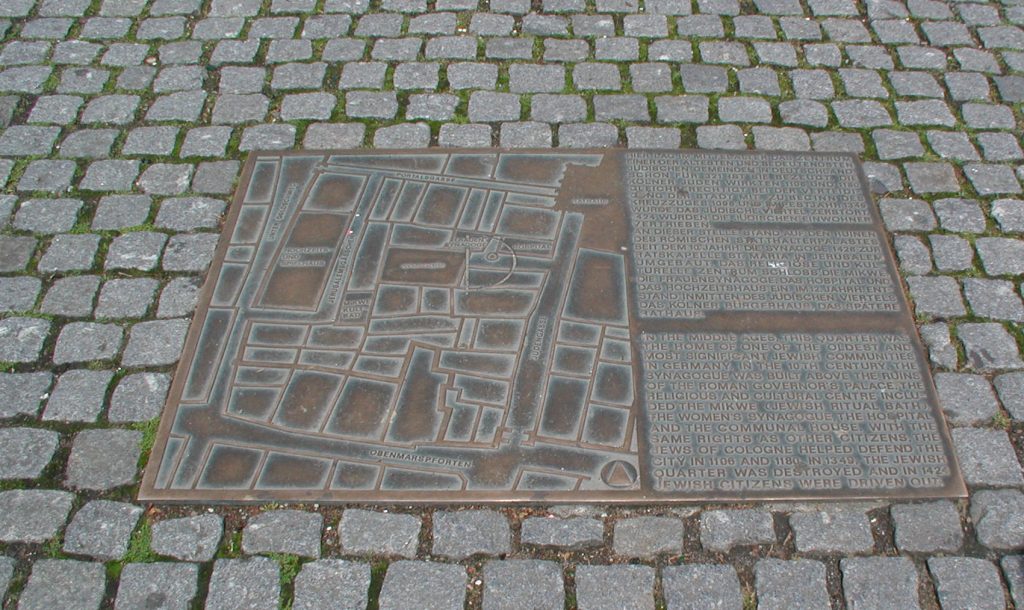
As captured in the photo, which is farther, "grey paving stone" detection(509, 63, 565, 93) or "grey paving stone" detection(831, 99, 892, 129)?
"grey paving stone" detection(509, 63, 565, 93)

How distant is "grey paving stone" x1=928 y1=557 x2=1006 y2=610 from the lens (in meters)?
2.58

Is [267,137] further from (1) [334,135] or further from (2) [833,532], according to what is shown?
(2) [833,532]

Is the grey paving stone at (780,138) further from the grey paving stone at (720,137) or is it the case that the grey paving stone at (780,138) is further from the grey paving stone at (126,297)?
the grey paving stone at (126,297)

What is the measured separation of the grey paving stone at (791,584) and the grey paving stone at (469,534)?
0.85 m

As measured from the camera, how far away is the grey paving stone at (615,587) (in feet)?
8.47

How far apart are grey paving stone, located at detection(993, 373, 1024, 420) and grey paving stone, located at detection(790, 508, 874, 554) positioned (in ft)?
2.68

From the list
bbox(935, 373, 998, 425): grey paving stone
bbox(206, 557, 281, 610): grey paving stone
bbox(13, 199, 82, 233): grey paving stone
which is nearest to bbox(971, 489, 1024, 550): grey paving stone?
bbox(935, 373, 998, 425): grey paving stone

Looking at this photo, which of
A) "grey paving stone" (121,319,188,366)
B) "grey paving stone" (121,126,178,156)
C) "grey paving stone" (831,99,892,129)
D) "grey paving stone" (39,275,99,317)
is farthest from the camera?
"grey paving stone" (831,99,892,129)

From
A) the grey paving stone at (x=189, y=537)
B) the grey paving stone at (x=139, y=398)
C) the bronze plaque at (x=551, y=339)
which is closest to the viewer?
the grey paving stone at (x=189, y=537)

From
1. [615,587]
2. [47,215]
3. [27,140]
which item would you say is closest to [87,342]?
[47,215]

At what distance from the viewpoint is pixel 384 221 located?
11.6 ft

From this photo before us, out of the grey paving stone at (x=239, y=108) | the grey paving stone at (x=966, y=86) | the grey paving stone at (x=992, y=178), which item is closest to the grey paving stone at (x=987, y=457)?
the grey paving stone at (x=992, y=178)

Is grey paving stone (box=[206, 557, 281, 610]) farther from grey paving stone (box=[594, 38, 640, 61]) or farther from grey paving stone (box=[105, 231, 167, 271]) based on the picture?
grey paving stone (box=[594, 38, 640, 61])

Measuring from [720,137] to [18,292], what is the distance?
3298mm
